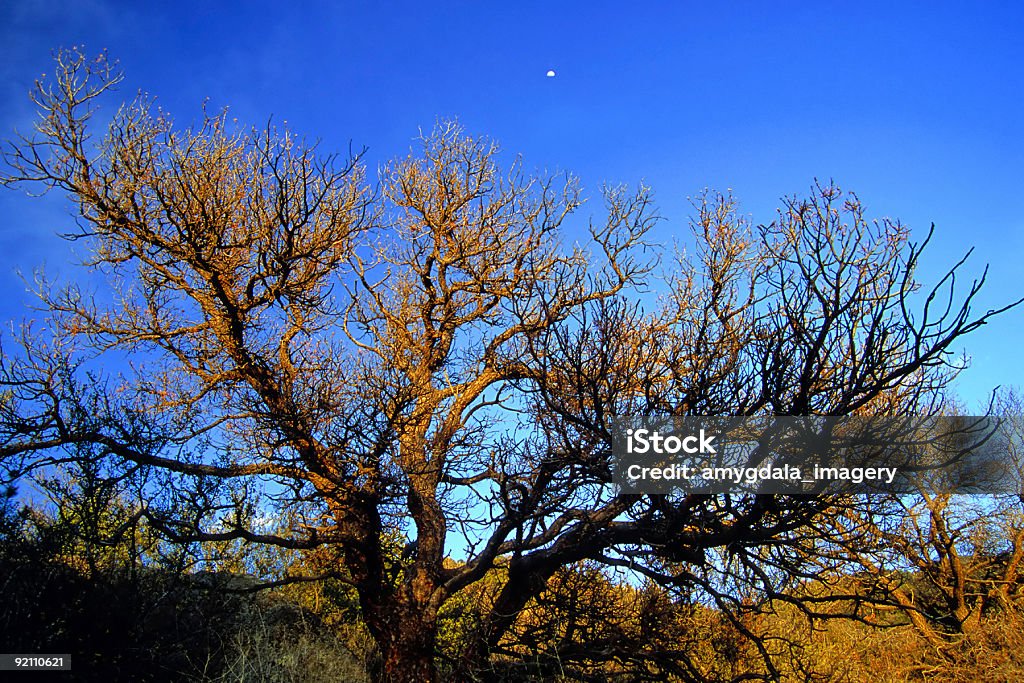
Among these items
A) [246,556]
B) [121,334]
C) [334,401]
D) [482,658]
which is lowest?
[482,658]

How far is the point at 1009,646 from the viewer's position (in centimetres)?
1462

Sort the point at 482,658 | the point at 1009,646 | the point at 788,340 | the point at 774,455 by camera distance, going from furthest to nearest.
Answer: the point at 1009,646
the point at 482,658
the point at 774,455
the point at 788,340

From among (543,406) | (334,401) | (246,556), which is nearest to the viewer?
(543,406)

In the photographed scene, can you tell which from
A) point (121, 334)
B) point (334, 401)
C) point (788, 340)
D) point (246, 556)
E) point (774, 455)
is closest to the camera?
point (788, 340)

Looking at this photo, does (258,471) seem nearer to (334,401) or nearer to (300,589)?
(334,401)

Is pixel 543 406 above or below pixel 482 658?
above

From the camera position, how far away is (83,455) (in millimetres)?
9406

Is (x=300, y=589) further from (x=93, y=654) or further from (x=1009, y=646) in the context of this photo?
(x=1009, y=646)

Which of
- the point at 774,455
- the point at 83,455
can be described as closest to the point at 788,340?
the point at 774,455

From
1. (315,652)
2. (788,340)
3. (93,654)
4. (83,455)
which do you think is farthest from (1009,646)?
(83,455)

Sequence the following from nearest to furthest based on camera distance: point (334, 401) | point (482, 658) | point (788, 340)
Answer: point (788, 340) → point (482, 658) → point (334, 401)

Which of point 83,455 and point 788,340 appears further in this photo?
point 83,455

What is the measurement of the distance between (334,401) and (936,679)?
47.8 feet

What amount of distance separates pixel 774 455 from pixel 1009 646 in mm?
12366
